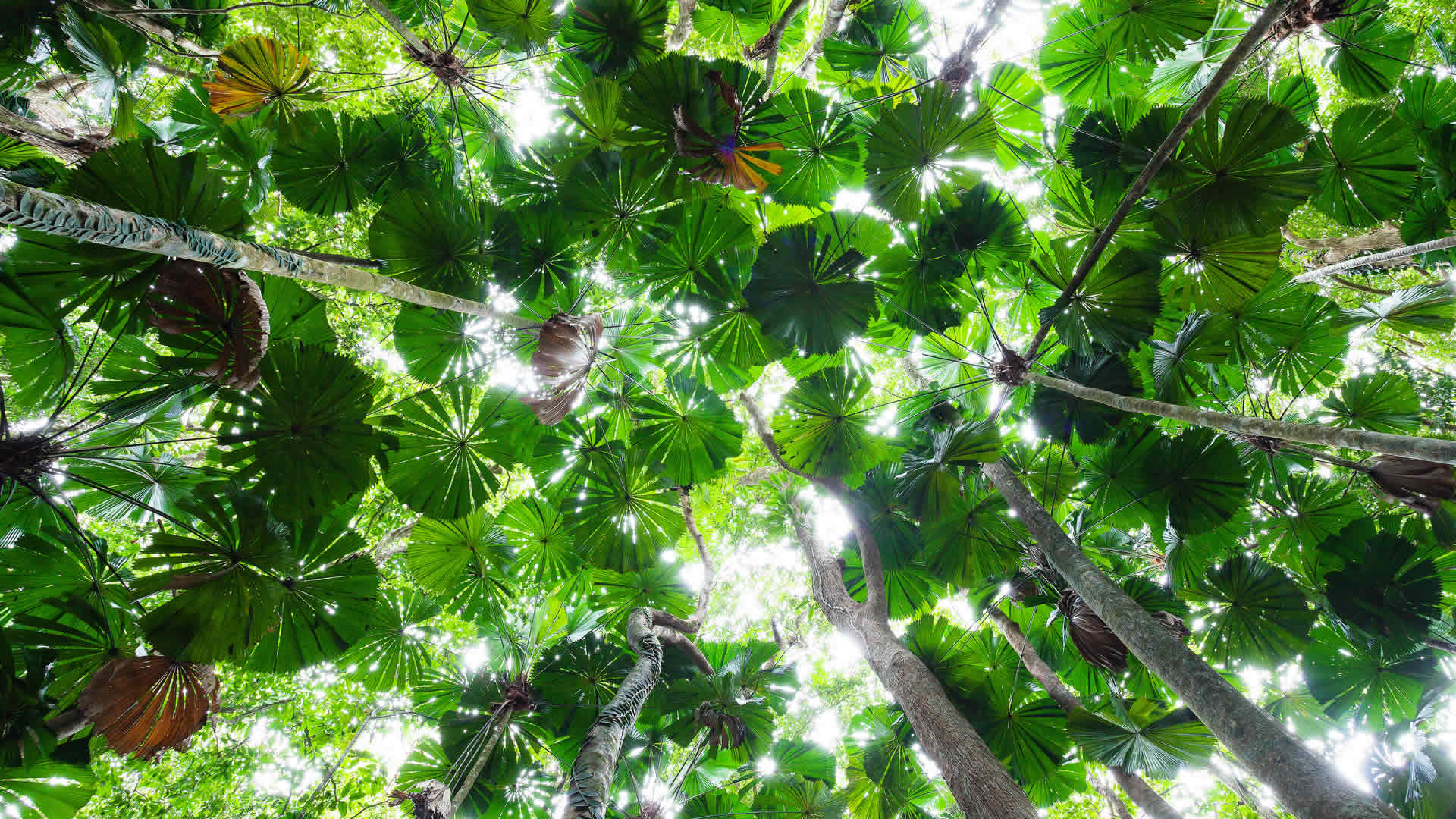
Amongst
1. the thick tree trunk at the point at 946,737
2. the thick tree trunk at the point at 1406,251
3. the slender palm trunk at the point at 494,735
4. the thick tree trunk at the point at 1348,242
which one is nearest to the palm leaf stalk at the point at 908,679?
the thick tree trunk at the point at 946,737

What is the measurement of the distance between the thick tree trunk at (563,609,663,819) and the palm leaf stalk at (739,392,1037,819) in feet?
4.96

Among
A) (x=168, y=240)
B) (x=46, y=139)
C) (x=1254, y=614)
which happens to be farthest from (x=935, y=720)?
(x=46, y=139)

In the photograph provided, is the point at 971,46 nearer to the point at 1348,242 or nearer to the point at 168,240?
the point at 168,240

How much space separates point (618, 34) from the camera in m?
4.08

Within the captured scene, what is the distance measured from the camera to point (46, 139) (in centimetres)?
349

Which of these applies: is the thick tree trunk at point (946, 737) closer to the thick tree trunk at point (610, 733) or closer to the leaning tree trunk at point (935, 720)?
the leaning tree trunk at point (935, 720)

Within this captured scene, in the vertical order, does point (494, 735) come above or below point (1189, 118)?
below

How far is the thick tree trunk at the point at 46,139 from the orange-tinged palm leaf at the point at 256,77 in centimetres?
89

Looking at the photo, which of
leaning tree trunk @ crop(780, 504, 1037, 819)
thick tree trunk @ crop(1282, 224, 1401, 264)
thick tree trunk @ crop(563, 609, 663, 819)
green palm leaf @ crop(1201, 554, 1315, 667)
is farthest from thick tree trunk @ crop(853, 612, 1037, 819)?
thick tree trunk @ crop(1282, 224, 1401, 264)

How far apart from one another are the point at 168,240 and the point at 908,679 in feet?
13.1

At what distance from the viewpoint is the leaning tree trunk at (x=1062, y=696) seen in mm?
3744

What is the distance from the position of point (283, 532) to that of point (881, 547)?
13.1 ft

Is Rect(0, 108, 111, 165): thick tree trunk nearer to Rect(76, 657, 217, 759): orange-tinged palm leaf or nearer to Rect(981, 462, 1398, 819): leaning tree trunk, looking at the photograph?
Rect(76, 657, 217, 759): orange-tinged palm leaf

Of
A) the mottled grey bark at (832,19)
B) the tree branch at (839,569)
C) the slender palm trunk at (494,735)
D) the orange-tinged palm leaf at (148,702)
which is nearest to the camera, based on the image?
the orange-tinged palm leaf at (148,702)
